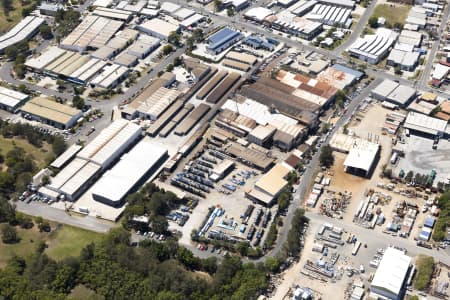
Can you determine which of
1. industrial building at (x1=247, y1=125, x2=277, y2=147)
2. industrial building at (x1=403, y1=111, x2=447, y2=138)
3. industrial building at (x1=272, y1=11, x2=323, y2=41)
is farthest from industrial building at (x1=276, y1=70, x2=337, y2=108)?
industrial building at (x1=272, y1=11, x2=323, y2=41)

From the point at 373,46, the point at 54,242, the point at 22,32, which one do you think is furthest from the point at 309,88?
→ the point at 22,32

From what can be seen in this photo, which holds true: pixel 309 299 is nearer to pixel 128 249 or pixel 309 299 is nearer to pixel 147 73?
pixel 128 249

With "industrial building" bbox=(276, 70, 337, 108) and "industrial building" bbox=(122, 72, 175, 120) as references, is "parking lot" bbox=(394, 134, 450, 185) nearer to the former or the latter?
"industrial building" bbox=(276, 70, 337, 108)


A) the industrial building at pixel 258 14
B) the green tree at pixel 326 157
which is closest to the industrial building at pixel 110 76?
the industrial building at pixel 258 14

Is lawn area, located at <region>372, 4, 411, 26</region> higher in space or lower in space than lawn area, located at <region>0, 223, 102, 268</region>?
higher

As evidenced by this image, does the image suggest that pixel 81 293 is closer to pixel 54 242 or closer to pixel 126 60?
pixel 54 242

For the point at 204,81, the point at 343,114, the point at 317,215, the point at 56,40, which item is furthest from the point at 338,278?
the point at 56,40

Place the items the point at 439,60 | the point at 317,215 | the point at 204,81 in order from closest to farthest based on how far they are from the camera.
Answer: the point at 317,215 → the point at 204,81 → the point at 439,60
